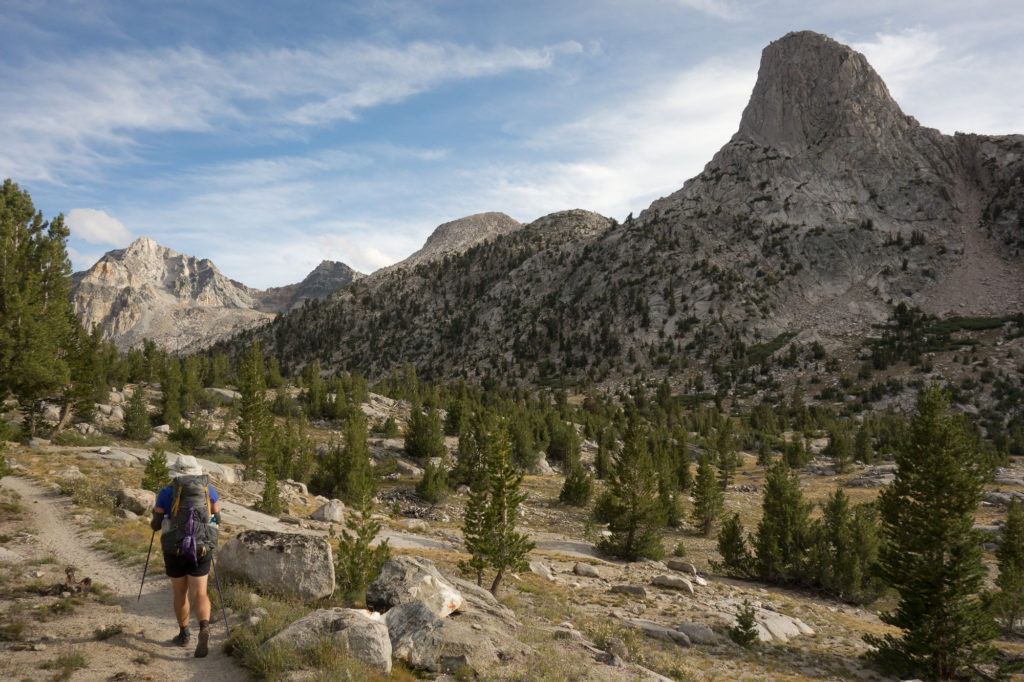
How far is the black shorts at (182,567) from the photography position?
8.17 m

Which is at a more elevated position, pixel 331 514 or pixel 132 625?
pixel 132 625

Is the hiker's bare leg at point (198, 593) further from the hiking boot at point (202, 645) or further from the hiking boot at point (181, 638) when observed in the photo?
the hiking boot at point (202, 645)

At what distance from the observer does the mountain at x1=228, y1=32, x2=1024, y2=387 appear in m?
121

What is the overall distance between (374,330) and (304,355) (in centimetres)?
2326

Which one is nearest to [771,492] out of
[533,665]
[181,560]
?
[533,665]

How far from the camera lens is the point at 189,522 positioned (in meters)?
8.22

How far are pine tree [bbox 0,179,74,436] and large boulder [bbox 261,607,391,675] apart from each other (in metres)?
18.5

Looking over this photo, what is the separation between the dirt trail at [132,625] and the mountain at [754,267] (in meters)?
104

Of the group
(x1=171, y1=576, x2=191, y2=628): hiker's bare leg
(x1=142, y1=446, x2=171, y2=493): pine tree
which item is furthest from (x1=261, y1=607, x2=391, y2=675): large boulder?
(x1=142, y1=446, x2=171, y2=493): pine tree

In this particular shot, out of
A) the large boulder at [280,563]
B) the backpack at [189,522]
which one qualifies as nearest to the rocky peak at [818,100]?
the large boulder at [280,563]

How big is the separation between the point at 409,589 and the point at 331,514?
14872mm

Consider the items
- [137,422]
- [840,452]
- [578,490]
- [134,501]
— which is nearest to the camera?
[134,501]

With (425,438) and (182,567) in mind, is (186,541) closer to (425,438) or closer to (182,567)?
(182,567)

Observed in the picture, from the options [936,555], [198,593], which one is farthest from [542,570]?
[198,593]
